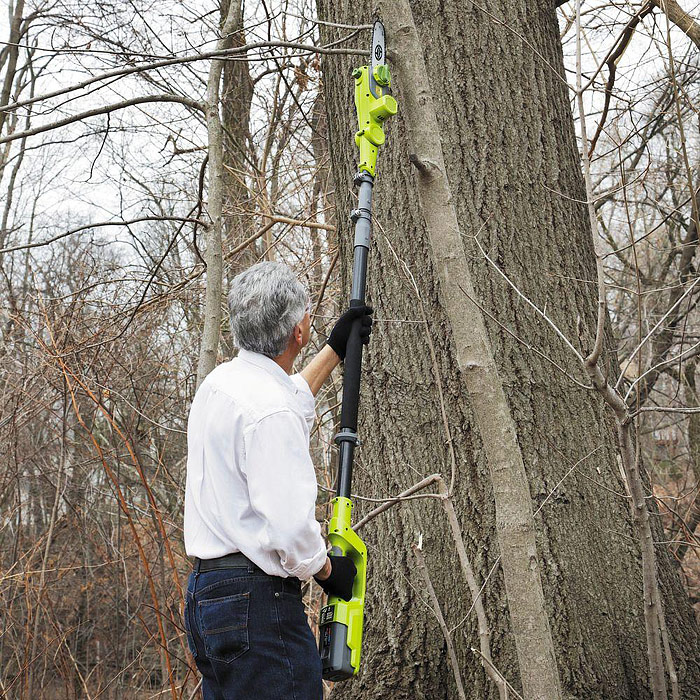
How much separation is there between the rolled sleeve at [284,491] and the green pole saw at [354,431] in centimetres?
19

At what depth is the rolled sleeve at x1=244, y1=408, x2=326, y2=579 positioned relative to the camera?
6.15 ft

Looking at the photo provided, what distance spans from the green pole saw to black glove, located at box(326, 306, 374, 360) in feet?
0.08

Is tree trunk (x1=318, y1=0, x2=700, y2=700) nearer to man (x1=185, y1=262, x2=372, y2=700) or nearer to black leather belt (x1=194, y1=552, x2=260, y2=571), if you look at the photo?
man (x1=185, y1=262, x2=372, y2=700)

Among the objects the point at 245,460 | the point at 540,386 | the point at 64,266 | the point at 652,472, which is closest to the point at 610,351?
the point at 540,386

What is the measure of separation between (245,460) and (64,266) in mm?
8651

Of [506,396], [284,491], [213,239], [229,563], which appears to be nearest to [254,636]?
[229,563]

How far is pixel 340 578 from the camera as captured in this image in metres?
2.07

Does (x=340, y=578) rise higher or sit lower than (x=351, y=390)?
lower

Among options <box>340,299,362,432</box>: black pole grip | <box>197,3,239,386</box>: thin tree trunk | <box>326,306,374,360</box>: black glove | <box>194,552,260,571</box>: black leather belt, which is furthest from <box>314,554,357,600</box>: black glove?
<box>197,3,239,386</box>: thin tree trunk

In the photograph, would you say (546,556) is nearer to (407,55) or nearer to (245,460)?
(245,460)

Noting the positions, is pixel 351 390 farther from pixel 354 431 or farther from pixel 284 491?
pixel 284 491

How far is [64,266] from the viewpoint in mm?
9727

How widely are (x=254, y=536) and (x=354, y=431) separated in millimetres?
476

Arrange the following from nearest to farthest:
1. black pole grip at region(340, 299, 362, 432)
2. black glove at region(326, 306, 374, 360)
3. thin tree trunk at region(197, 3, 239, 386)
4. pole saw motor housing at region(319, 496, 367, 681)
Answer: pole saw motor housing at region(319, 496, 367, 681)
black pole grip at region(340, 299, 362, 432)
black glove at region(326, 306, 374, 360)
thin tree trunk at region(197, 3, 239, 386)
